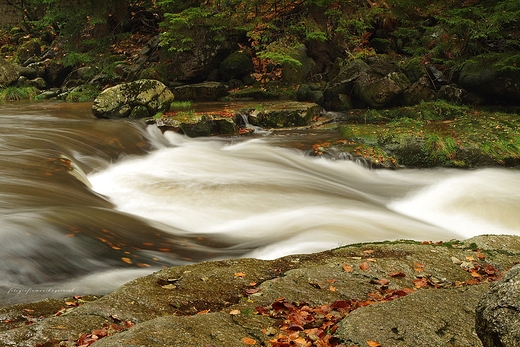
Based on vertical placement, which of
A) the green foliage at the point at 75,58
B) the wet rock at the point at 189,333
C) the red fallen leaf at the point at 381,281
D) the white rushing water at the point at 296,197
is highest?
the green foliage at the point at 75,58

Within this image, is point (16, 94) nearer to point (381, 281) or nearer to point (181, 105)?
point (181, 105)

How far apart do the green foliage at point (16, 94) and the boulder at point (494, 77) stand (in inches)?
606

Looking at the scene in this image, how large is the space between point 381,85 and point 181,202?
7.58 meters

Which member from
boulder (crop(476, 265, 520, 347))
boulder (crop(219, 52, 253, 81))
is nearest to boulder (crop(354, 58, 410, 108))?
boulder (crop(219, 52, 253, 81))

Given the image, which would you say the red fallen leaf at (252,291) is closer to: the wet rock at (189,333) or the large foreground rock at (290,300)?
the large foreground rock at (290,300)

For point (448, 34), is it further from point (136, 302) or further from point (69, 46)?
point (69, 46)

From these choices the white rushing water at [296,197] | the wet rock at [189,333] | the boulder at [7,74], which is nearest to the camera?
the wet rock at [189,333]

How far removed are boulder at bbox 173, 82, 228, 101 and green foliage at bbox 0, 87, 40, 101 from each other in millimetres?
6423

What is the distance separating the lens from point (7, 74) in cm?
1944

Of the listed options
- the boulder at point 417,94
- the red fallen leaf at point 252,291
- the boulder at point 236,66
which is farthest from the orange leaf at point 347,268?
the boulder at point 236,66

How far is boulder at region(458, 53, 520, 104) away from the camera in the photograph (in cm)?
1195

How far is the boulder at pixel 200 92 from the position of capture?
16234mm

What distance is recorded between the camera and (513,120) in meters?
11.5

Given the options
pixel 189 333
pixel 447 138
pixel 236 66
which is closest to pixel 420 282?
pixel 189 333
